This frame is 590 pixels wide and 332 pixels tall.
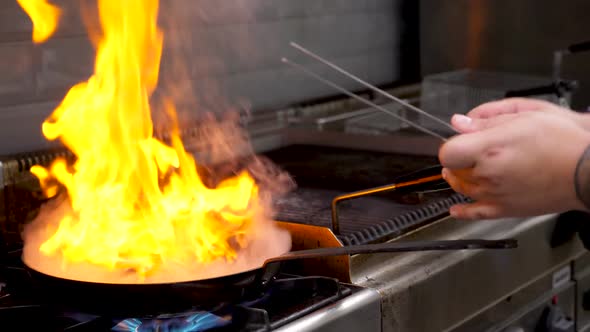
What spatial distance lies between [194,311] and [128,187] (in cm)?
33

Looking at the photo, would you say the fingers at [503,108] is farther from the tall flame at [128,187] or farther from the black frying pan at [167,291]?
the tall flame at [128,187]

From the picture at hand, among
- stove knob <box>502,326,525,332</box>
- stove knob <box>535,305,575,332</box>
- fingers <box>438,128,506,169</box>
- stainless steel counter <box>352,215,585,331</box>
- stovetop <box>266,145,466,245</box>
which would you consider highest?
fingers <box>438,128,506,169</box>

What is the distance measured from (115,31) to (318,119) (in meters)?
0.83

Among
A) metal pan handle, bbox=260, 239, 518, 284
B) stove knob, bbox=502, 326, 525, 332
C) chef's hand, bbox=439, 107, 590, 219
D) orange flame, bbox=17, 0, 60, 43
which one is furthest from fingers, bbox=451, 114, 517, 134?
orange flame, bbox=17, 0, 60, 43

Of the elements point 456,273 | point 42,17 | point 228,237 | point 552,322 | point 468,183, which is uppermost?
point 42,17

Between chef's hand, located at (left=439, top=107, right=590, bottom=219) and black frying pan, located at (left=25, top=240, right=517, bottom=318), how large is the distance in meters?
0.11

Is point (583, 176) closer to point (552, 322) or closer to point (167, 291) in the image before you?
point (167, 291)

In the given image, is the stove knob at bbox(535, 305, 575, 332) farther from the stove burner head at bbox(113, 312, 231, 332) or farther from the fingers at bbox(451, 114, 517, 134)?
the stove burner head at bbox(113, 312, 231, 332)

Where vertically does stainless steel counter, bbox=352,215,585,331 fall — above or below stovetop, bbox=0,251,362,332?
below

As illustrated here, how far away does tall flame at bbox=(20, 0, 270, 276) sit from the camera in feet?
3.97

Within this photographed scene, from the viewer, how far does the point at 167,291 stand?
3.44ft

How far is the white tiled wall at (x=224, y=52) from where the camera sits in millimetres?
1646

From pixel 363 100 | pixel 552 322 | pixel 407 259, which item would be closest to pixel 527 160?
pixel 407 259

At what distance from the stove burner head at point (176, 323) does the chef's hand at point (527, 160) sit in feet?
1.24
